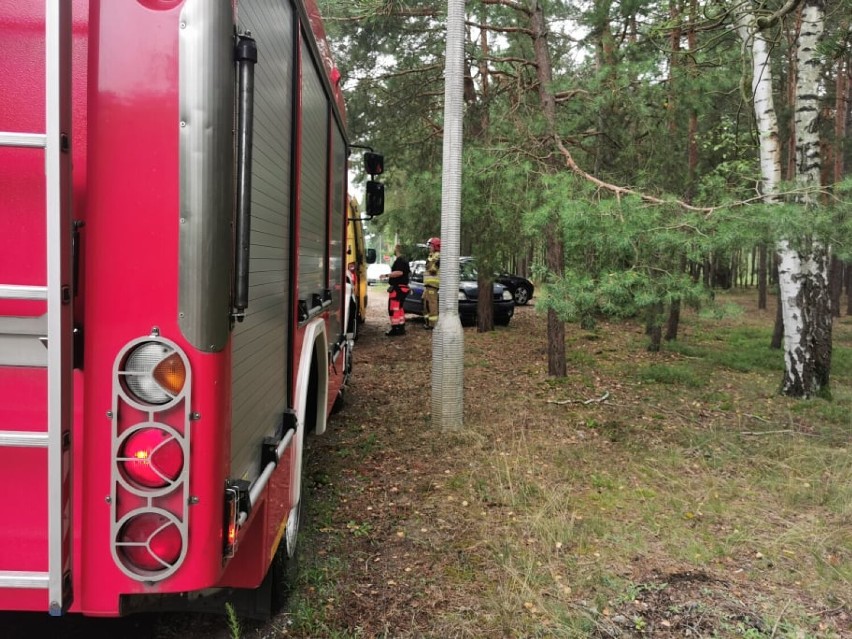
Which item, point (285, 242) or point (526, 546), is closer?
point (285, 242)

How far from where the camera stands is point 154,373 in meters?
1.75

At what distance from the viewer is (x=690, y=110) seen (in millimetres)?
8453

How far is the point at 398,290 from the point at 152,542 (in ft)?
36.4

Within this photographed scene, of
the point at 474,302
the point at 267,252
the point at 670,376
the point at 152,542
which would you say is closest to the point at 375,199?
the point at 267,252

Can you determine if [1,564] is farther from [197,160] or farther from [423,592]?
[423,592]

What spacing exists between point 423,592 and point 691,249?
300cm

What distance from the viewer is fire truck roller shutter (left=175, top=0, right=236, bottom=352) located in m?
1.70

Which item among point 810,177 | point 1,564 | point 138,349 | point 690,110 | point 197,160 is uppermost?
point 690,110

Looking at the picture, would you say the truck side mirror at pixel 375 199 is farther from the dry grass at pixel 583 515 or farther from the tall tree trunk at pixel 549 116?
the dry grass at pixel 583 515

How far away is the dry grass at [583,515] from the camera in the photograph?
316cm

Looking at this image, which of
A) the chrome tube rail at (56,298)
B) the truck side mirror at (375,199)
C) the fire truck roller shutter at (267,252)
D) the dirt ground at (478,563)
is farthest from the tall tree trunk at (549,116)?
the chrome tube rail at (56,298)

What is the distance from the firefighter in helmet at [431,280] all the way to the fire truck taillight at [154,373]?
994cm

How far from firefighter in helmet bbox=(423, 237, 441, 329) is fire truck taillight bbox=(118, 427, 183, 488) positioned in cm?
996

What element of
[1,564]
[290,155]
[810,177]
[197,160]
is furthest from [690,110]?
[1,564]
